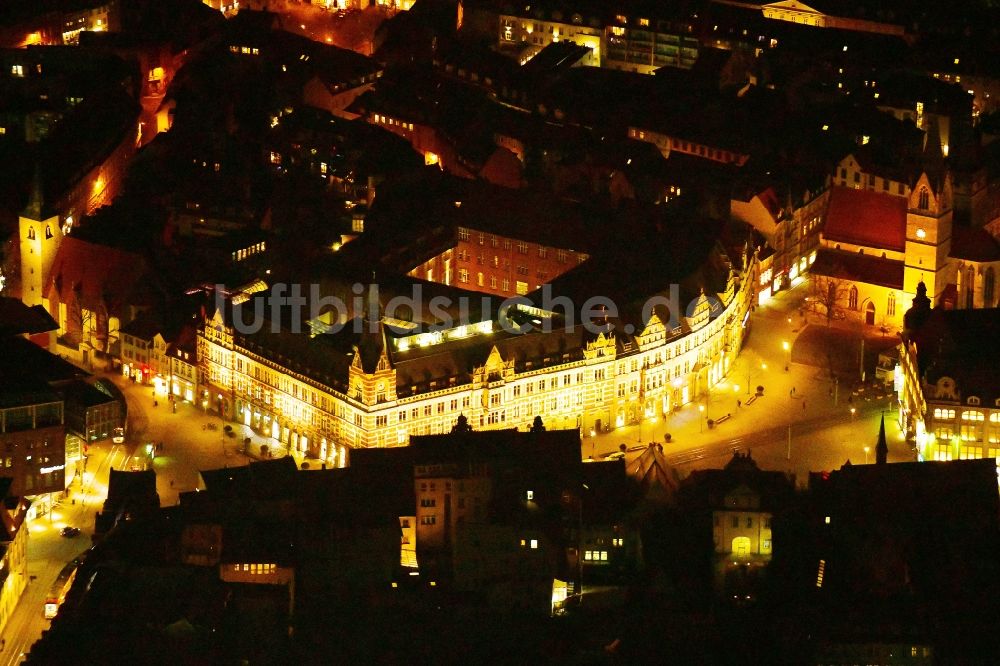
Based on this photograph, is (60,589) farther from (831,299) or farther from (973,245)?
(973,245)

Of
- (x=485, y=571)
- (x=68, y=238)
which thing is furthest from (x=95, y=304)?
(x=485, y=571)

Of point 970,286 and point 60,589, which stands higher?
point 970,286

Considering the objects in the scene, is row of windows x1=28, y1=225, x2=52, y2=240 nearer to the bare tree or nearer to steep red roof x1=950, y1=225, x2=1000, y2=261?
the bare tree

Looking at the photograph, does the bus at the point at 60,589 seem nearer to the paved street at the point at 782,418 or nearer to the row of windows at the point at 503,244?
the paved street at the point at 782,418

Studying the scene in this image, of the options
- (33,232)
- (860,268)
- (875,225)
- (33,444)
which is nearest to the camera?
(33,444)

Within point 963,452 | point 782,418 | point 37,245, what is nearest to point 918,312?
point 782,418

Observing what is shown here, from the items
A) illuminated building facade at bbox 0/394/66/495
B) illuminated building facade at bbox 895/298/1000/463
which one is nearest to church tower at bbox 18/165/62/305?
illuminated building facade at bbox 0/394/66/495

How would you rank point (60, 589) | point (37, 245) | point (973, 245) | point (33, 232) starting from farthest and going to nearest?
point (33, 232) → point (973, 245) → point (37, 245) → point (60, 589)

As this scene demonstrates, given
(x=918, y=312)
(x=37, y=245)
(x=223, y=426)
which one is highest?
(x=37, y=245)
